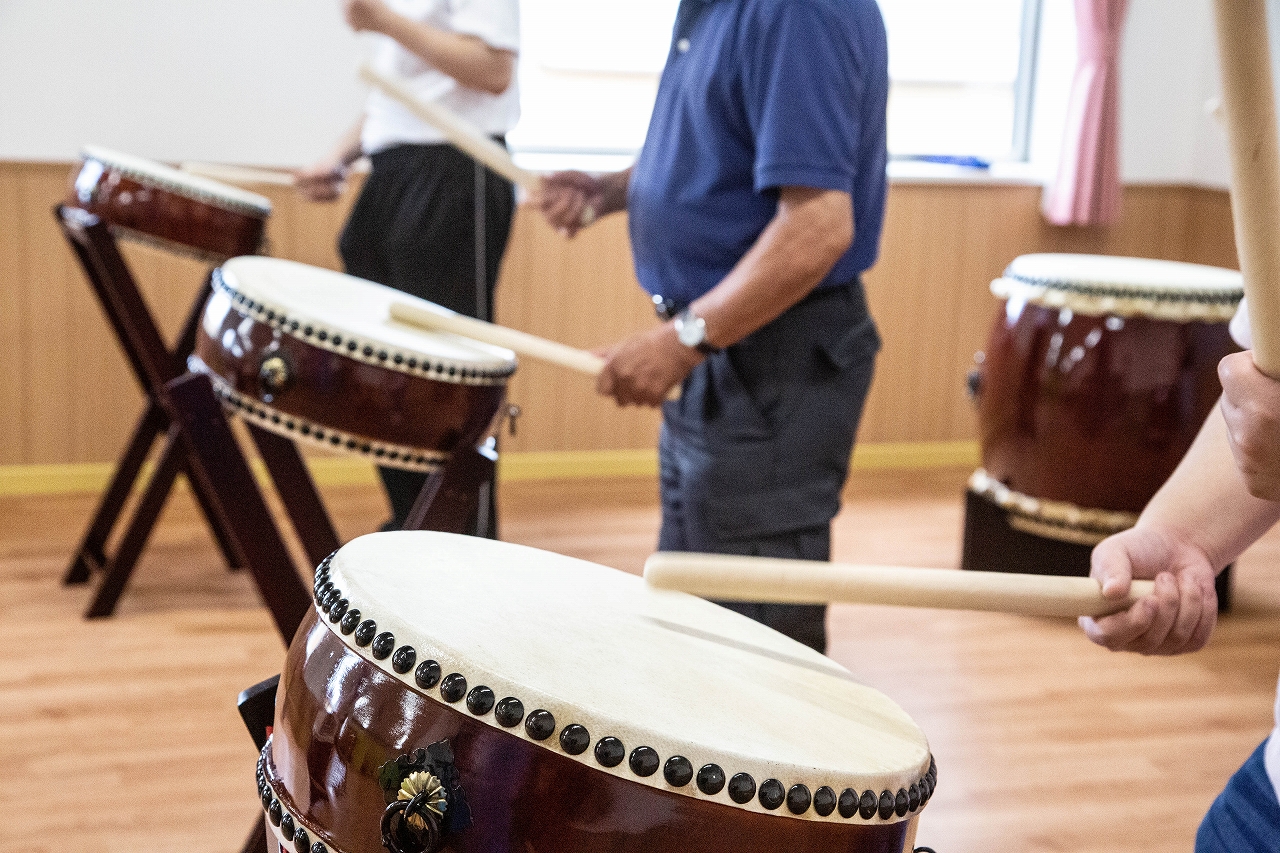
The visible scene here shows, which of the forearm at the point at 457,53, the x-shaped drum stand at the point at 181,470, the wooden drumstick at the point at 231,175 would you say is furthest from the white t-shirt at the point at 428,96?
the x-shaped drum stand at the point at 181,470

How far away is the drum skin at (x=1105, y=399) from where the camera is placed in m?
2.57

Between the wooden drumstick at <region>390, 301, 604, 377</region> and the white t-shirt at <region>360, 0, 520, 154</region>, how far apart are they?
2.68 feet

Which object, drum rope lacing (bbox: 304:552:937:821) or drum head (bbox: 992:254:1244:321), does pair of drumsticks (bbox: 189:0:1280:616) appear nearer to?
drum rope lacing (bbox: 304:552:937:821)

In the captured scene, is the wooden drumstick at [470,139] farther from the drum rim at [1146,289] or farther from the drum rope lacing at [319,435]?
the drum rim at [1146,289]

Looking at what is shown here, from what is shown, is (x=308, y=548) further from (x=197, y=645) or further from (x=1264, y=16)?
(x=1264, y=16)

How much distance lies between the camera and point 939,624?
2686mm

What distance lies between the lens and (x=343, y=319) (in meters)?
1.63

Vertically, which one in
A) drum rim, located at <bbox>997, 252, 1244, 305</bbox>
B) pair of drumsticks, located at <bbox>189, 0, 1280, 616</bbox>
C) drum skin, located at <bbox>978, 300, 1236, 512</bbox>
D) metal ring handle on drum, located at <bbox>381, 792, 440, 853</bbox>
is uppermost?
pair of drumsticks, located at <bbox>189, 0, 1280, 616</bbox>

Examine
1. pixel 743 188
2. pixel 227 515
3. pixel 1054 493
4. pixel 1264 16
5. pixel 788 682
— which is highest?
pixel 1264 16

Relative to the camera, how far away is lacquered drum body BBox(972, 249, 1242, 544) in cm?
257

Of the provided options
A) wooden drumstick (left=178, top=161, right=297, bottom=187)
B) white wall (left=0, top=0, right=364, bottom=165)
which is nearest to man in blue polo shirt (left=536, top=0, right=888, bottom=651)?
wooden drumstick (left=178, top=161, right=297, bottom=187)

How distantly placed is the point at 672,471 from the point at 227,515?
570mm

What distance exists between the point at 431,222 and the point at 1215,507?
1.89m

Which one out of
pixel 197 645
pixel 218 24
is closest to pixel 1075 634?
pixel 197 645
